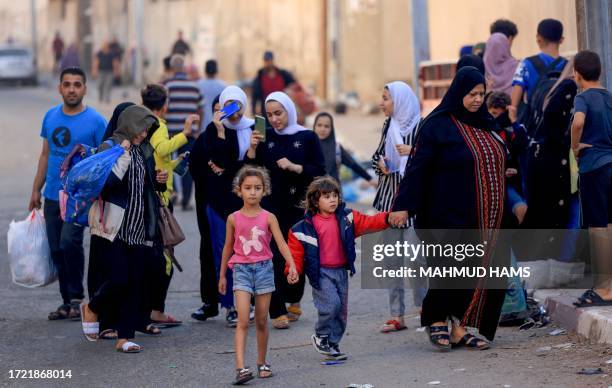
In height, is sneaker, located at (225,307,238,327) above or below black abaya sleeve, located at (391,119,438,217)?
below

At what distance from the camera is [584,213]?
861 cm

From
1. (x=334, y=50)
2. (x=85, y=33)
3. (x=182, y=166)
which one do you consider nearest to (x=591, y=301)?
(x=182, y=166)

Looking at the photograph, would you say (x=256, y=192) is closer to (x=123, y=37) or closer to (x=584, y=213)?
(x=584, y=213)

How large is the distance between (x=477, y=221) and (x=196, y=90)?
767 centimetres

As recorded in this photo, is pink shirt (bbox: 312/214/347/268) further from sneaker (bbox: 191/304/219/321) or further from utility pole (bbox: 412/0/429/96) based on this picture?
utility pole (bbox: 412/0/429/96)

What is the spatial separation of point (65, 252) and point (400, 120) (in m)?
2.64

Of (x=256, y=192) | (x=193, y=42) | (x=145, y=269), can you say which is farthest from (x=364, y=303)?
(x=193, y=42)

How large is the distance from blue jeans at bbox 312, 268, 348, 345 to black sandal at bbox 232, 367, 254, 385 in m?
0.66

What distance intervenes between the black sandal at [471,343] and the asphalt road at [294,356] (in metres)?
0.06

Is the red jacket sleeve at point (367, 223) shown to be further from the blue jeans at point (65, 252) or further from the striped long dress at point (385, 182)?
the blue jeans at point (65, 252)

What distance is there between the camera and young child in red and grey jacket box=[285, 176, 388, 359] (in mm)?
7762

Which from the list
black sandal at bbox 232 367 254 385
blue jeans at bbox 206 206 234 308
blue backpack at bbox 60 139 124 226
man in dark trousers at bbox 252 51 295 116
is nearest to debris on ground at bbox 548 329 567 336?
black sandal at bbox 232 367 254 385

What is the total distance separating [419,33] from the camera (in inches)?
645

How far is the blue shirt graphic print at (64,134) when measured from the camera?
31.0 ft
